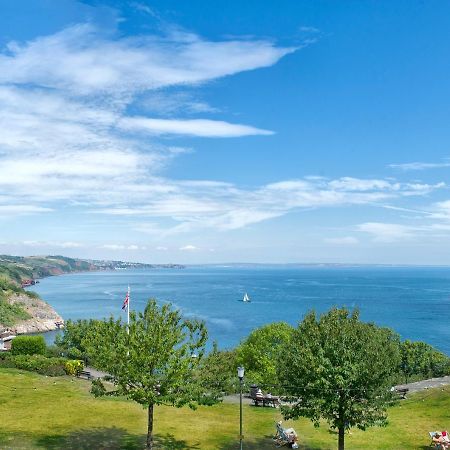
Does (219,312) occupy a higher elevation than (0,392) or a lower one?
lower

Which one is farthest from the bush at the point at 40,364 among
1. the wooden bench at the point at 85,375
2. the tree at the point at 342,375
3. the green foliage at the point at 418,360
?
the green foliage at the point at 418,360

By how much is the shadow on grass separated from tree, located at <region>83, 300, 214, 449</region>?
6.69ft

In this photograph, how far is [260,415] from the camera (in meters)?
29.2

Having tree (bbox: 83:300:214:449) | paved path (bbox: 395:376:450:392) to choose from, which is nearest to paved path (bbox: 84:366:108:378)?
tree (bbox: 83:300:214:449)

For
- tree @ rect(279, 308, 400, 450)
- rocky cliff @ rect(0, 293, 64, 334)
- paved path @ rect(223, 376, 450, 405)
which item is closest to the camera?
tree @ rect(279, 308, 400, 450)

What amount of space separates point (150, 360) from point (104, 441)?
6.35 meters

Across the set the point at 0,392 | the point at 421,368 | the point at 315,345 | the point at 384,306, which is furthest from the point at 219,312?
the point at 315,345

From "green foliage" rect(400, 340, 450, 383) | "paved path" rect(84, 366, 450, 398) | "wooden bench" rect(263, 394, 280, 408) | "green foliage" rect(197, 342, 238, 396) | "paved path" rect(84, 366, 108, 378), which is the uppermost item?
"green foliage" rect(197, 342, 238, 396)

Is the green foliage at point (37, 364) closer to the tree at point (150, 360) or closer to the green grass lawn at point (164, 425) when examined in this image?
the green grass lawn at point (164, 425)

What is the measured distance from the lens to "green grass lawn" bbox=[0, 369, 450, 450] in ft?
77.9

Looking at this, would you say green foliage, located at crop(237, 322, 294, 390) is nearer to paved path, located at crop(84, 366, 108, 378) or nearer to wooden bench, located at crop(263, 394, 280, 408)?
paved path, located at crop(84, 366, 108, 378)

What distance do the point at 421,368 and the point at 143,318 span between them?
55.0 metres

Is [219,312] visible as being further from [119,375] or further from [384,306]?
[119,375]

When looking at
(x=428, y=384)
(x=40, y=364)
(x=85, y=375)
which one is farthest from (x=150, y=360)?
(x=428, y=384)
